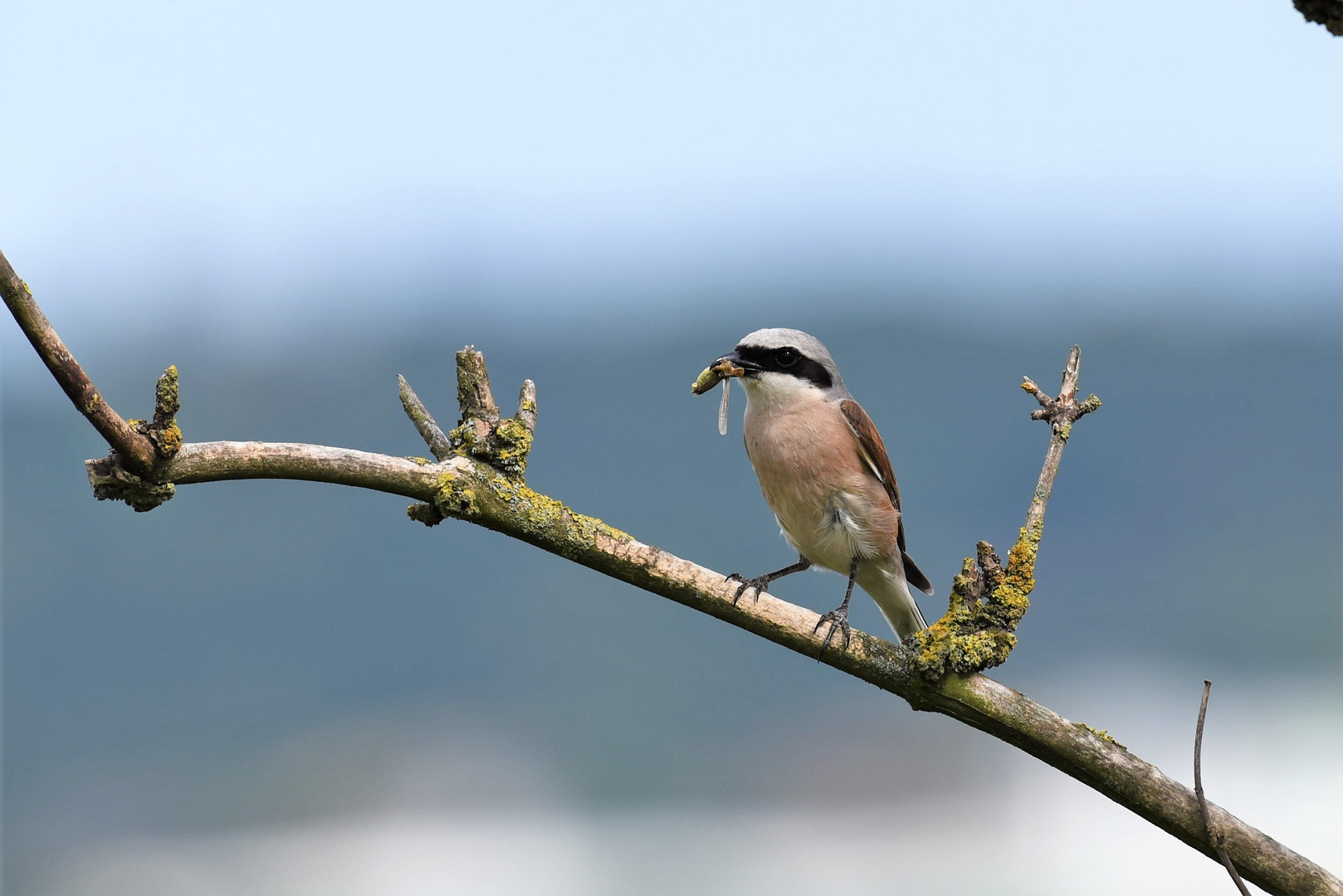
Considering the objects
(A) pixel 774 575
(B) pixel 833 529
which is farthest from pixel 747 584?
(B) pixel 833 529

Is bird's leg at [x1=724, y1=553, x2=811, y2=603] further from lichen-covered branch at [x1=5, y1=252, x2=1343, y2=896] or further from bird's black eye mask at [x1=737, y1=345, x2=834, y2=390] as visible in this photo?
lichen-covered branch at [x1=5, y1=252, x2=1343, y2=896]

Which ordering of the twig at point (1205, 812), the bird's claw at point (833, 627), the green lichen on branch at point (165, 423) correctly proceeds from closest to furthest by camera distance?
the green lichen on branch at point (165, 423) → the twig at point (1205, 812) → the bird's claw at point (833, 627)

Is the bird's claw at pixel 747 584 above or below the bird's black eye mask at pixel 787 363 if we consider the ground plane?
below

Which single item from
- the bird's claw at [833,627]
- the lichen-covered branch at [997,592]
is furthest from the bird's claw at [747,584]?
the lichen-covered branch at [997,592]

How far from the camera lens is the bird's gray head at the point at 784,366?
4441 mm

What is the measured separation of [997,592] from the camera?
3330 mm

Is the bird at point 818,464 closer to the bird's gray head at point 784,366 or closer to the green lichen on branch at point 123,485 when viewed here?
the bird's gray head at point 784,366

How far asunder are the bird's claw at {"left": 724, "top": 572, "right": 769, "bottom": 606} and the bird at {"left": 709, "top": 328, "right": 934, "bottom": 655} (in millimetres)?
12

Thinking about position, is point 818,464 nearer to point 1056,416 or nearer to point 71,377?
point 1056,416

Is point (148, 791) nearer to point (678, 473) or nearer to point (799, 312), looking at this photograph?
point (678, 473)

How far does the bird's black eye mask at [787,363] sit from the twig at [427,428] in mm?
1616

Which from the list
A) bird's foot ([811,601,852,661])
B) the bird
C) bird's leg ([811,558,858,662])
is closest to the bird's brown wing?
the bird

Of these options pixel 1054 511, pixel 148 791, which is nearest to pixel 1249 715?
pixel 1054 511

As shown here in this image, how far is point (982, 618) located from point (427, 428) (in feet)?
5.75
